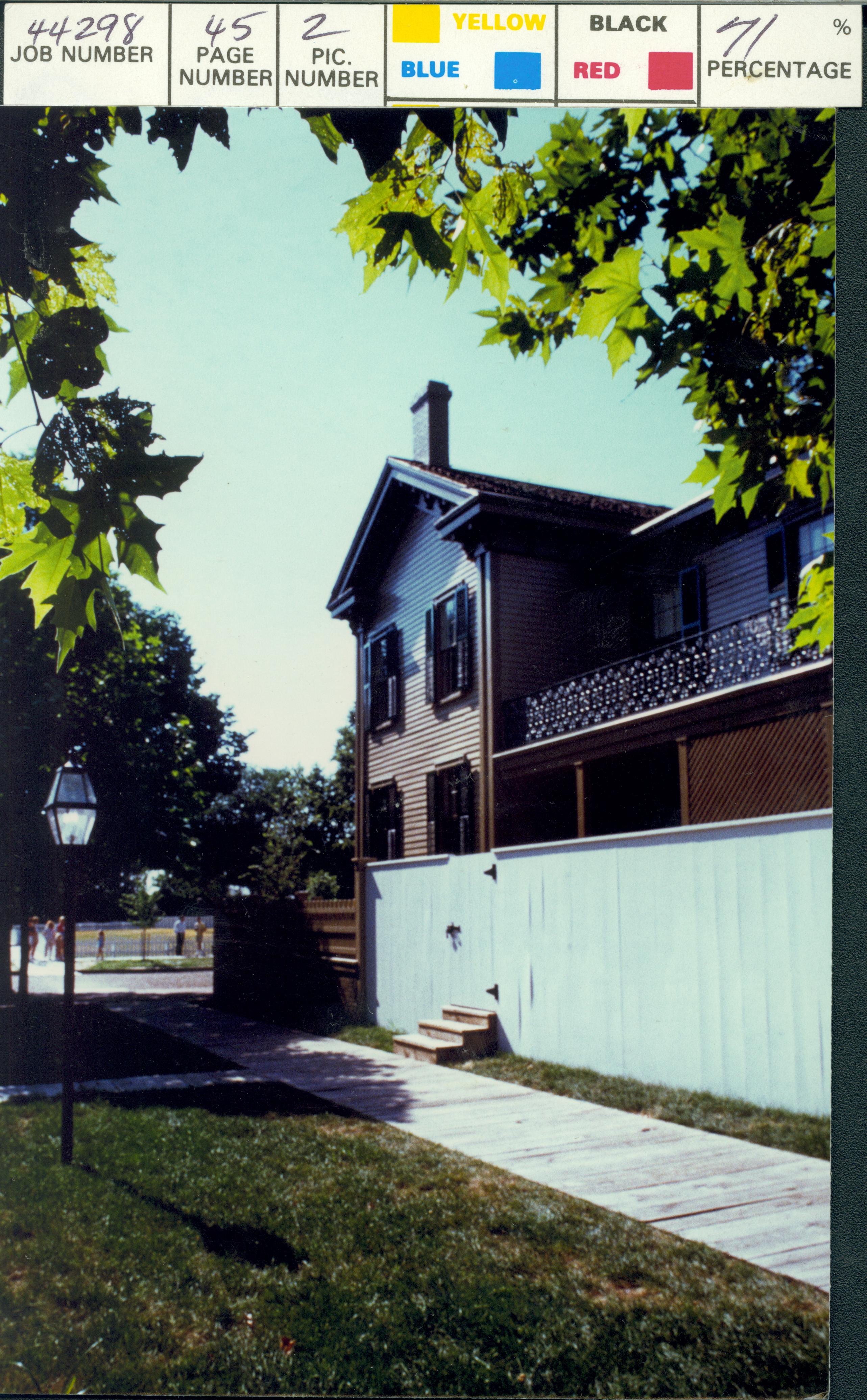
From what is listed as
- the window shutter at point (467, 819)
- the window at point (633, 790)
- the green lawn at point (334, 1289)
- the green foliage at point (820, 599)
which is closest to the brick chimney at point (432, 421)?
the green foliage at point (820, 599)

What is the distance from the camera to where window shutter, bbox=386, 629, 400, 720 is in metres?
5.56

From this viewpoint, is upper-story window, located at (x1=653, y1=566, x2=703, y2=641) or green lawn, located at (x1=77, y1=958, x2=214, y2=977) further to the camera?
upper-story window, located at (x1=653, y1=566, x2=703, y2=641)

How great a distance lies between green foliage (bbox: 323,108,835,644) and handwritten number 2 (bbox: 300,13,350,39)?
1.22ft

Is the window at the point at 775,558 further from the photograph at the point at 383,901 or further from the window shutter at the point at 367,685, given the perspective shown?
the window shutter at the point at 367,685

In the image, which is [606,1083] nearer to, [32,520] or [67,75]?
[32,520]

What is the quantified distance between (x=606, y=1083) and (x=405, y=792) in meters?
2.64

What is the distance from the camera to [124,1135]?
13.8 ft

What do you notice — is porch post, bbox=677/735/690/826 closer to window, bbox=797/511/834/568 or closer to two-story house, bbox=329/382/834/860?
two-story house, bbox=329/382/834/860

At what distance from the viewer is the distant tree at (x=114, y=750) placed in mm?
3715

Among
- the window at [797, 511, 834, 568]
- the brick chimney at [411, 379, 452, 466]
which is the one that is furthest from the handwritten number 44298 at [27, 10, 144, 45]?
the window at [797, 511, 834, 568]

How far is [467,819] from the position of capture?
32.2ft

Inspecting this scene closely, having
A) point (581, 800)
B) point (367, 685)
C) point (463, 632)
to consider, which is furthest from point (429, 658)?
point (581, 800)

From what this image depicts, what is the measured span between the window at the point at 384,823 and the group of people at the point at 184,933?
200 cm

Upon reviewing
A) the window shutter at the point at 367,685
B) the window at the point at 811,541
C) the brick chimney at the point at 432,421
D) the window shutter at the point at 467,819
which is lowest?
the window shutter at the point at 467,819
